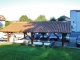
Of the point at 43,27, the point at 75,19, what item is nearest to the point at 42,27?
the point at 43,27

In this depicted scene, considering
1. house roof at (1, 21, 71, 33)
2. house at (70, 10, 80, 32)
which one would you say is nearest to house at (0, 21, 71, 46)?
house roof at (1, 21, 71, 33)

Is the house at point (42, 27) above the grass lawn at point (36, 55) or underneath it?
above

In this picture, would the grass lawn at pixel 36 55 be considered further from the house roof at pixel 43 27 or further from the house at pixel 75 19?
the house at pixel 75 19

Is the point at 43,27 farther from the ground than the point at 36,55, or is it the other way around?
the point at 43,27

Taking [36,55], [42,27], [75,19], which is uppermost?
[75,19]

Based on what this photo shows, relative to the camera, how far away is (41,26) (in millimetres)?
24109

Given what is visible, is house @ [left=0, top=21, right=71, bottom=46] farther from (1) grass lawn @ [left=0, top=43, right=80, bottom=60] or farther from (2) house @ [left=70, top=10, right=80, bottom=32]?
(2) house @ [left=70, top=10, right=80, bottom=32]

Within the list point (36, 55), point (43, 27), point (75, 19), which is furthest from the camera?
point (75, 19)

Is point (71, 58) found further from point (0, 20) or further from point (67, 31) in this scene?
point (0, 20)

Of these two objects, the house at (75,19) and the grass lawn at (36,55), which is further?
the house at (75,19)

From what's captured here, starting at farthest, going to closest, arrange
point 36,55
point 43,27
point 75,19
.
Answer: point 75,19
point 43,27
point 36,55

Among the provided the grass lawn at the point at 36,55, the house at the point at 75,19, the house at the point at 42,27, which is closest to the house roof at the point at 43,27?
the house at the point at 42,27

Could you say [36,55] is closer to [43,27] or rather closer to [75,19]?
[43,27]

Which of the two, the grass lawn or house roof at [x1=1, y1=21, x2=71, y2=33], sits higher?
house roof at [x1=1, y1=21, x2=71, y2=33]
